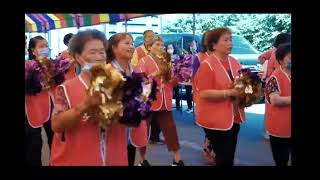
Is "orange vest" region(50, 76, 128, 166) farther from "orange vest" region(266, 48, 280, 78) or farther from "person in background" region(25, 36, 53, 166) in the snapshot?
"orange vest" region(266, 48, 280, 78)

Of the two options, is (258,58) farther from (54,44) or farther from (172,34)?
(54,44)

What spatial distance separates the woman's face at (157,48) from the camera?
3.07 meters

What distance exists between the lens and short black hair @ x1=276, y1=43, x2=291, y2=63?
3.02 m

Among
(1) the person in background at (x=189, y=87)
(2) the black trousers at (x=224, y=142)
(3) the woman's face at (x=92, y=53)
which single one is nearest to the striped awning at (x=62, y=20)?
(1) the person in background at (x=189, y=87)

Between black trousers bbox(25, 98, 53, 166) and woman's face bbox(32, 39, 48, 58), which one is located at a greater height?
woman's face bbox(32, 39, 48, 58)

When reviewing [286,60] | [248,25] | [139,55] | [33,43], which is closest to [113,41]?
[139,55]

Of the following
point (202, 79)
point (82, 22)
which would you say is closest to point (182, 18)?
point (202, 79)

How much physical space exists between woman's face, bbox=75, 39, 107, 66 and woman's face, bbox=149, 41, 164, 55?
706 mm

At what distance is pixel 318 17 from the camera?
10.5 ft

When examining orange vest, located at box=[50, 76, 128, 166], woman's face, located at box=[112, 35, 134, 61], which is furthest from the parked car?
orange vest, located at box=[50, 76, 128, 166]

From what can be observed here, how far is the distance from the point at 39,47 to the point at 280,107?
1673 mm

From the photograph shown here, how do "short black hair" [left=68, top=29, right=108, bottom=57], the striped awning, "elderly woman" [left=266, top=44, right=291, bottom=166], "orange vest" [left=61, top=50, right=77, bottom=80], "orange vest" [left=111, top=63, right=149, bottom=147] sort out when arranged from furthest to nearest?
"elderly woman" [left=266, top=44, right=291, bottom=166] < the striped awning < "orange vest" [left=111, top=63, right=149, bottom=147] < "orange vest" [left=61, top=50, right=77, bottom=80] < "short black hair" [left=68, top=29, right=108, bottom=57]

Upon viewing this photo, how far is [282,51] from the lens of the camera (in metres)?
3.03

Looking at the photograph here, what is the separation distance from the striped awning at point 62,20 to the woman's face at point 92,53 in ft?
1.65
